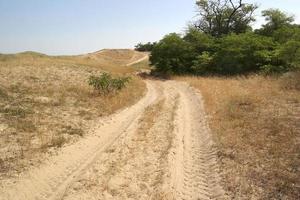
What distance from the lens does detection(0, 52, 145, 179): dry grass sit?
401 inches

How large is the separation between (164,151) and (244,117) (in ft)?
14.4

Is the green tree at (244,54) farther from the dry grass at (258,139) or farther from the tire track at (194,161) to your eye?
the tire track at (194,161)

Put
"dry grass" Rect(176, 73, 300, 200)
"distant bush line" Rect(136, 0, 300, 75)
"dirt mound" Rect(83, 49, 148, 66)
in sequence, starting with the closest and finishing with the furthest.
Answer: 1. "dry grass" Rect(176, 73, 300, 200)
2. "distant bush line" Rect(136, 0, 300, 75)
3. "dirt mound" Rect(83, 49, 148, 66)

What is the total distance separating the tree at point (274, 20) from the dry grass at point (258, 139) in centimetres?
2094

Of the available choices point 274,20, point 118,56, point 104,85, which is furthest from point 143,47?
point 104,85

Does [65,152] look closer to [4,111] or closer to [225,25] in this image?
[4,111]

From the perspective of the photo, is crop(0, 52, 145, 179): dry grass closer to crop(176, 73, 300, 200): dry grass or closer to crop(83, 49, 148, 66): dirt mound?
crop(176, 73, 300, 200): dry grass

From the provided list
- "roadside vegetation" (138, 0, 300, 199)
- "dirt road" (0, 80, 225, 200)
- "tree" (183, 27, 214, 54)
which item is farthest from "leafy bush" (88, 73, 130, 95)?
"tree" (183, 27, 214, 54)

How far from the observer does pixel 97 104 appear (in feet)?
56.3

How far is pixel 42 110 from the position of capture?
596 inches

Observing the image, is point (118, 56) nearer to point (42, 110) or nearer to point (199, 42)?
point (199, 42)

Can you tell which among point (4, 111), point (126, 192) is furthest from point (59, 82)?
point (126, 192)

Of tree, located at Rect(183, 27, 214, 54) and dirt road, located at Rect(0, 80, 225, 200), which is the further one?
tree, located at Rect(183, 27, 214, 54)

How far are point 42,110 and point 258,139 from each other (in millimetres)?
8648
